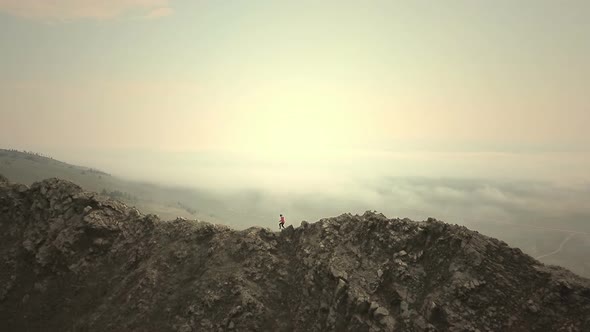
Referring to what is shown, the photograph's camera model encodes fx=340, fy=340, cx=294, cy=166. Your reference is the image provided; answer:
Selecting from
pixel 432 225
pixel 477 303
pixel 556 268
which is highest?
pixel 432 225

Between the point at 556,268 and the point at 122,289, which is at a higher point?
the point at 556,268

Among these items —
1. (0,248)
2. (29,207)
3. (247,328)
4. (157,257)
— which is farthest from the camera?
(29,207)

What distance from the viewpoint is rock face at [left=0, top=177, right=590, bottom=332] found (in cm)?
2738

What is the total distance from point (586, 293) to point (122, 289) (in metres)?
43.3

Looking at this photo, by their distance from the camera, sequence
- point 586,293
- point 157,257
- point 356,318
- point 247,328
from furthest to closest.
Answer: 1. point 157,257
2. point 247,328
3. point 356,318
4. point 586,293

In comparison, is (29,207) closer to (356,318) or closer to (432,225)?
(356,318)

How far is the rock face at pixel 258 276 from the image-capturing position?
2738 cm

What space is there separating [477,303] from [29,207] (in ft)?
188

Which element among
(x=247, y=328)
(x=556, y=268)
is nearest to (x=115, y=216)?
(x=247, y=328)

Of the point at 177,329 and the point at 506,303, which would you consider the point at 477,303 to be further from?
the point at 177,329

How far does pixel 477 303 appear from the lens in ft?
89.0

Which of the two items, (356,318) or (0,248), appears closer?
(356,318)

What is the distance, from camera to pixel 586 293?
84.9 feet

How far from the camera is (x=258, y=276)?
36500mm
